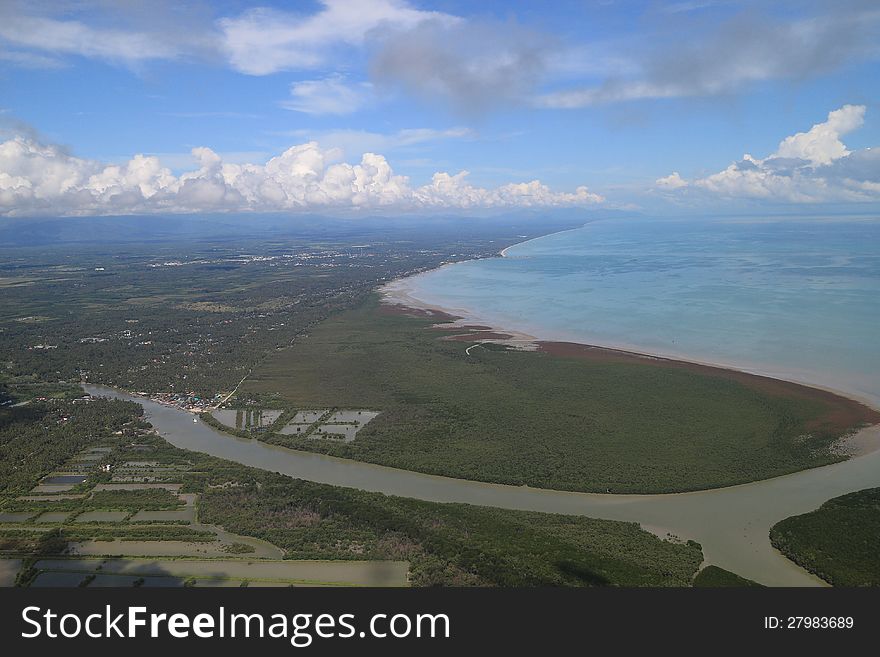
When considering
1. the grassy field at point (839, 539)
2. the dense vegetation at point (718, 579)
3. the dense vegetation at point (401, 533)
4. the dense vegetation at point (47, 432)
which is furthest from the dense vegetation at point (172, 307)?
the grassy field at point (839, 539)

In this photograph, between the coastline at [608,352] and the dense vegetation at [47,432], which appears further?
the coastline at [608,352]

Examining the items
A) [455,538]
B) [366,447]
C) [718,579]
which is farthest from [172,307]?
[718,579]

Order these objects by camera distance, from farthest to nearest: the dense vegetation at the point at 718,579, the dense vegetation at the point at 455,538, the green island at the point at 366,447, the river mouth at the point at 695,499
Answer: the river mouth at the point at 695,499 < the green island at the point at 366,447 < the dense vegetation at the point at 455,538 < the dense vegetation at the point at 718,579

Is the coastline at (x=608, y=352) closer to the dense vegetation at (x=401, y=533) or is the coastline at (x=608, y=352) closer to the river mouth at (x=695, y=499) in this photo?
the river mouth at (x=695, y=499)

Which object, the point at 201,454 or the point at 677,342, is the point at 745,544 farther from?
the point at 677,342

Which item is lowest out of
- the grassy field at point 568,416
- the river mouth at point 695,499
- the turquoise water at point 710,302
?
the river mouth at point 695,499

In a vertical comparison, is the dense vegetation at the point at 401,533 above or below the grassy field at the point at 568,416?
below

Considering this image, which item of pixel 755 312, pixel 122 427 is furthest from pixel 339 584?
pixel 755 312

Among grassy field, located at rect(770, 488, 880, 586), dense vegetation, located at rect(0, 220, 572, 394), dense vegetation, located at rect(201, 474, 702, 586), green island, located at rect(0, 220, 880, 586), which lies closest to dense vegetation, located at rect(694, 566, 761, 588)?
green island, located at rect(0, 220, 880, 586)
